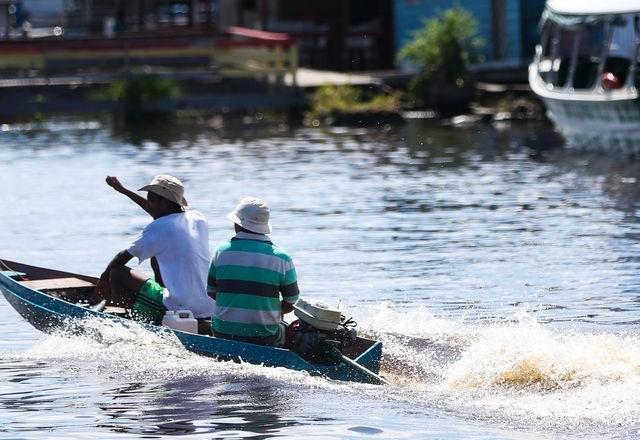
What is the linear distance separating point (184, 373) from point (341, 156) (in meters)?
18.2

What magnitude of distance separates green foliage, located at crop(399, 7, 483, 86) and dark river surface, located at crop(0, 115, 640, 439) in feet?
17.3

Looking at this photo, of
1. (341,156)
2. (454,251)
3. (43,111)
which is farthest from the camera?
(43,111)

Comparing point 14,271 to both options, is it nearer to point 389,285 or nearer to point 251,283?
point 389,285

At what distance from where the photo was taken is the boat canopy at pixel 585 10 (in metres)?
28.5

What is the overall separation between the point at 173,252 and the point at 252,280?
1.10 m

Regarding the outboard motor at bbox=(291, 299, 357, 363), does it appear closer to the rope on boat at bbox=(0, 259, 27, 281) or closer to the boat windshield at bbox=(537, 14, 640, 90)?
the rope on boat at bbox=(0, 259, 27, 281)

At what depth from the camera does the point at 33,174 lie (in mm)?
26672

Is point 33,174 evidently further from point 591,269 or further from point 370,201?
point 591,269

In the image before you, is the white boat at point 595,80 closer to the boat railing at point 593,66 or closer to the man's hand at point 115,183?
the boat railing at point 593,66

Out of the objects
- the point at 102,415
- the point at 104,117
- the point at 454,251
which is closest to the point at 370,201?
the point at 454,251

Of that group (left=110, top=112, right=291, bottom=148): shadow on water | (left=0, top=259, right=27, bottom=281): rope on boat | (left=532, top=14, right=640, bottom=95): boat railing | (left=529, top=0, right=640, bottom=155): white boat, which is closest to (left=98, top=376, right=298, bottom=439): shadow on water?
(left=0, top=259, right=27, bottom=281): rope on boat

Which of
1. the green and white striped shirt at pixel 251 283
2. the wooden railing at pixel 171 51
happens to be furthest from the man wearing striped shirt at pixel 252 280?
the wooden railing at pixel 171 51

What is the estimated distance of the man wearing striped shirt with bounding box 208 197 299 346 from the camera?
35.3 ft

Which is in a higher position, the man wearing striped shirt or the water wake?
the man wearing striped shirt
